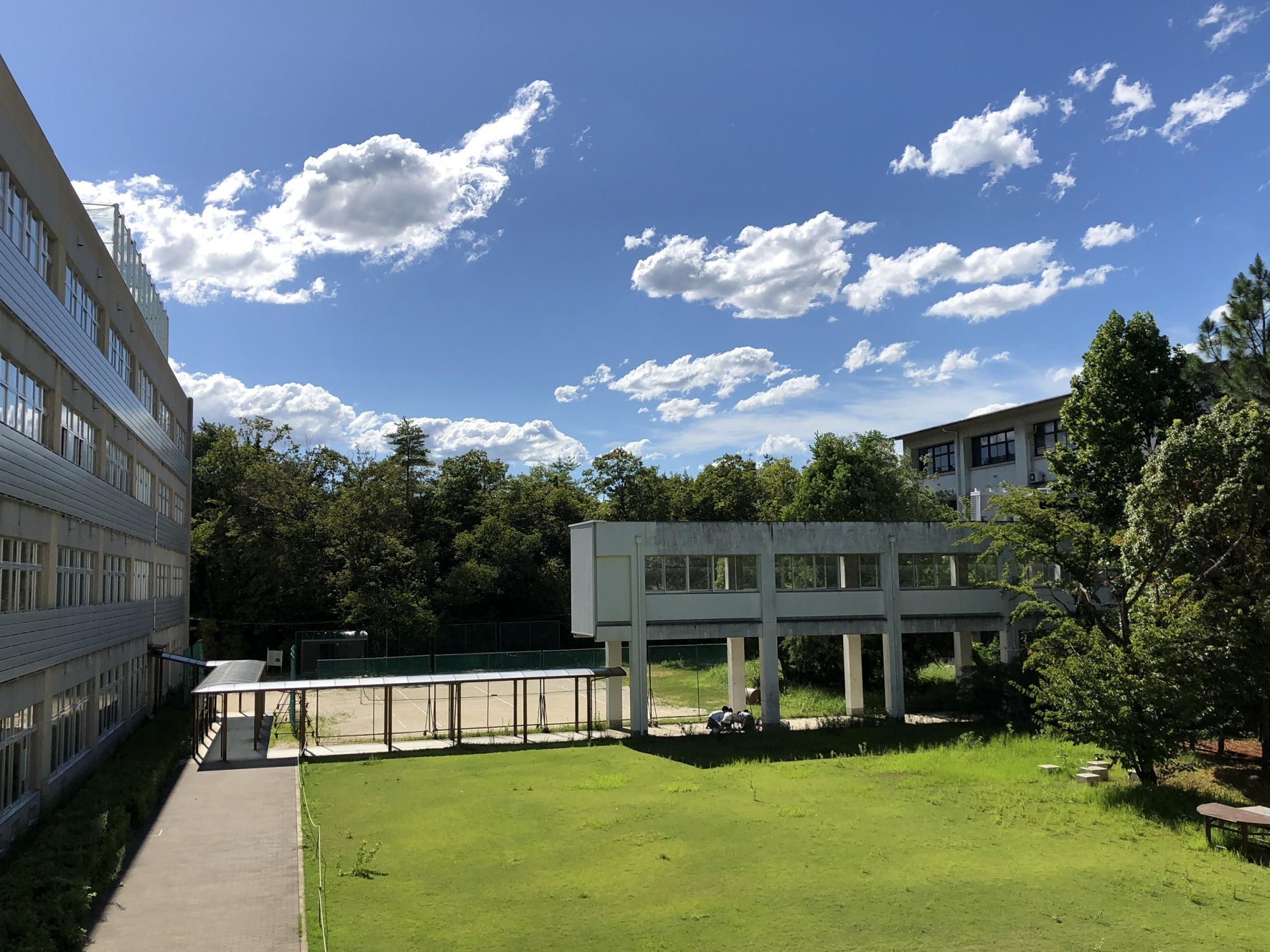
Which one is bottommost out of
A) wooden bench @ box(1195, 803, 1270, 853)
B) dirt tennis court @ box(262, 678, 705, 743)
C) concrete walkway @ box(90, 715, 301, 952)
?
dirt tennis court @ box(262, 678, 705, 743)

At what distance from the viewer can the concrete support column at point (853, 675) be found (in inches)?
1357

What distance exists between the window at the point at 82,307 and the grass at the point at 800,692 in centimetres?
2384

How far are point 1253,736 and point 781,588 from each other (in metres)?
14.4

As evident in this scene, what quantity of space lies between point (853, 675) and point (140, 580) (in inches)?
1004

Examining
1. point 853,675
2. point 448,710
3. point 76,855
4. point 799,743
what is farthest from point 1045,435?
point 76,855

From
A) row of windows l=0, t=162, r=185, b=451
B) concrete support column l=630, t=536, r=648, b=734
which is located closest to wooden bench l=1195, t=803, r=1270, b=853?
concrete support column l=630, t=536, r=648, b=734

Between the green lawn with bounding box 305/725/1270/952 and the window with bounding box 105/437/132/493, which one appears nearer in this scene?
the green lawn with bounding box 305/725/1270/952

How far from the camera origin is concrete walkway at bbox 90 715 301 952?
13391 millimetres

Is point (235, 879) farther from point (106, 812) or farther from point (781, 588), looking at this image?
point (781, 588)

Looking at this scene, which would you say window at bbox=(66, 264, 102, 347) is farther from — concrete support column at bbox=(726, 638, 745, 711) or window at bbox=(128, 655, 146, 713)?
concrete support column at bbox=(726, 638, 745, 711)

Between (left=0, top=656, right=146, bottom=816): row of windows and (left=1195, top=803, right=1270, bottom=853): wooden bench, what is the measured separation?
21.7m

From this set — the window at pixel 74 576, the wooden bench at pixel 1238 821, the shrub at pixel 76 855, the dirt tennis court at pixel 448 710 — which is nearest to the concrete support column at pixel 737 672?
the dirt tennis court at pixel 448 710

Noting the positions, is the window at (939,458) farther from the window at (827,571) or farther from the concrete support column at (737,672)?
the concrete support column at (737,672)

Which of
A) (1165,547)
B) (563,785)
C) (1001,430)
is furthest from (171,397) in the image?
(1001,430)
